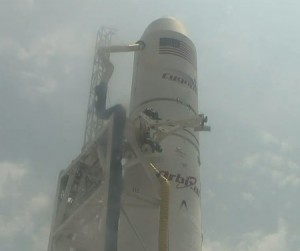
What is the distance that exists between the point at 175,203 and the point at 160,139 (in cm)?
300

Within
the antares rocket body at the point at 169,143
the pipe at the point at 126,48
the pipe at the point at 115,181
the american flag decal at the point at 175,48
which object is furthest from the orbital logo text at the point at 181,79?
the pipe at the point at 115,181

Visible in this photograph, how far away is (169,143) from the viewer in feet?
74.6

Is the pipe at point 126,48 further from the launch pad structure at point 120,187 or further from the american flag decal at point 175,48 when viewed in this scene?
the launch pad structure at point 120,187

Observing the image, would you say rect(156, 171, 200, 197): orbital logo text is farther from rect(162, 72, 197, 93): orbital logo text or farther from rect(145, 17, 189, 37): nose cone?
rect(145, 17, 189, 37): nose cone

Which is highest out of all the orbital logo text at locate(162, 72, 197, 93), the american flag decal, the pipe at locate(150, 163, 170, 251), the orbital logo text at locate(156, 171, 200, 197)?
the american flag decal

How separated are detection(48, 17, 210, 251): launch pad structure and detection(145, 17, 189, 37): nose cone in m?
4.38

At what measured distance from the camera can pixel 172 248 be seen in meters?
20.2

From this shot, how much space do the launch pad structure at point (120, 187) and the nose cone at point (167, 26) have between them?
4376mm

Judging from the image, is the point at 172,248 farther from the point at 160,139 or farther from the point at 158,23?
the point at 158,23

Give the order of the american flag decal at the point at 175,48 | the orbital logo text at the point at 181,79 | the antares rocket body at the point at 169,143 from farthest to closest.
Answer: the american flag decal at the point at 175,48
the orbital logo text at the point at 181,79
the antares rocket body at the point at 169,143

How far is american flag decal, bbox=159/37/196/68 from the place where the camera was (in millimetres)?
25219

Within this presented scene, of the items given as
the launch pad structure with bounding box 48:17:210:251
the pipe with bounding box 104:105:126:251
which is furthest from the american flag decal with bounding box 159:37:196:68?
the pipe with bounding box 104:105:126:251

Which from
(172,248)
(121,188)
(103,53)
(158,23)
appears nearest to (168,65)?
(158,23)

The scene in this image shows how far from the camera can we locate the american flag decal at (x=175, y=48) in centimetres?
2522
